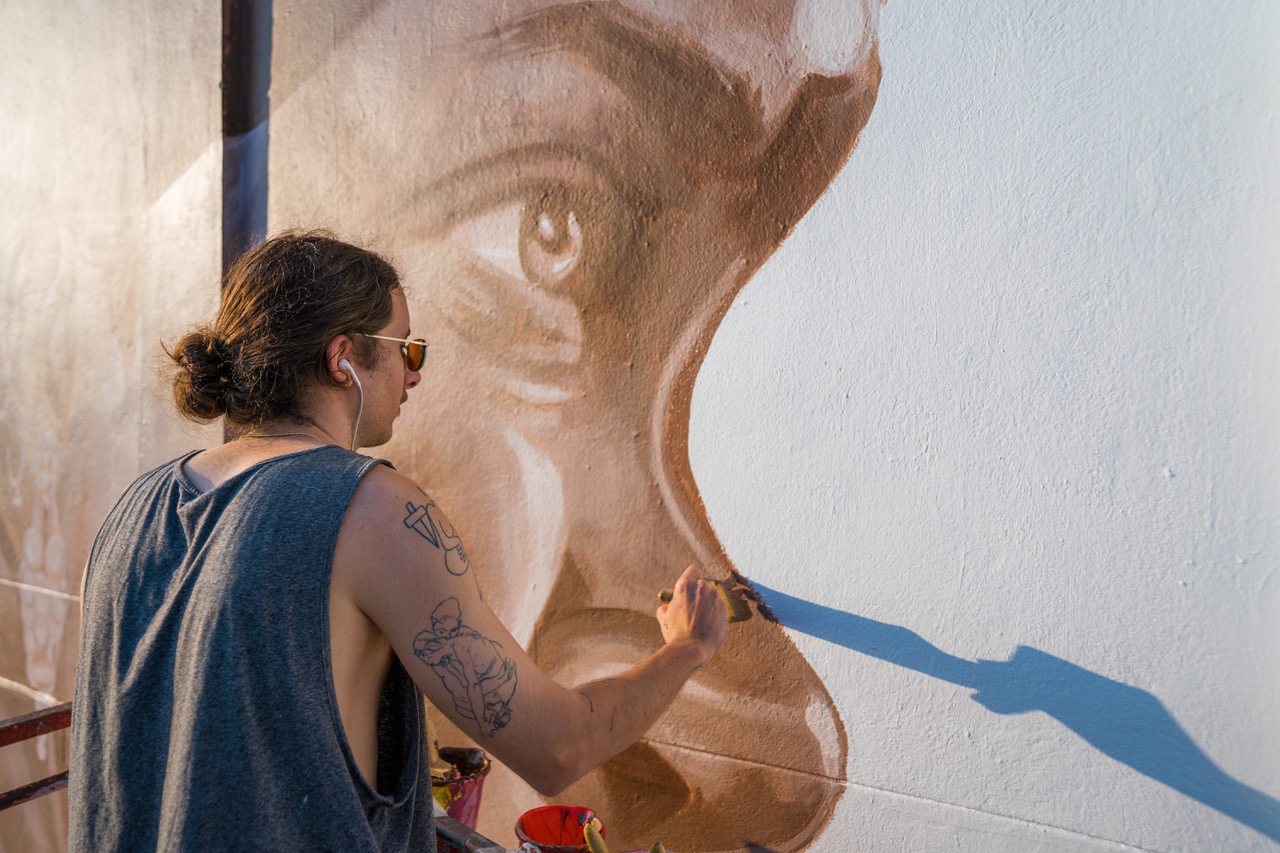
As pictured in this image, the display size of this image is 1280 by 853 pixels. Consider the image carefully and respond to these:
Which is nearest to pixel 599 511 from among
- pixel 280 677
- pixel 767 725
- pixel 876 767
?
pixel 767 725

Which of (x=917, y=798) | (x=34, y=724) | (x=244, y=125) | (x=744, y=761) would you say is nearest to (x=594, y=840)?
(x=744, y=761)

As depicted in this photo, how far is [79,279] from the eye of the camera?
3.37 m

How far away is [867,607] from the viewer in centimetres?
186

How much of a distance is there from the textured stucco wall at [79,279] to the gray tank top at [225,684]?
178 cm

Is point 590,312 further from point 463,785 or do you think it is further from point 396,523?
point 463,785

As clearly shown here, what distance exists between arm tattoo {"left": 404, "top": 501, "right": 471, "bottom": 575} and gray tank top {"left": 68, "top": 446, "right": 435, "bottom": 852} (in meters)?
0.11

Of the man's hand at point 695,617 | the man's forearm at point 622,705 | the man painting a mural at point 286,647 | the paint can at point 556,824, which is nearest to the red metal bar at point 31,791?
the man painting a mural at point 286,647

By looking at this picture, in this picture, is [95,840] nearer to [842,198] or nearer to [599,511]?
[599,511]

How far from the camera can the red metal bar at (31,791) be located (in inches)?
72.9

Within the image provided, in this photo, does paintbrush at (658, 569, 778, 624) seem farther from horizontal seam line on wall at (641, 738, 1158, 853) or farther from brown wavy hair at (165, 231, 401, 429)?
brown wavy hair at (165, 231, 401, 429)

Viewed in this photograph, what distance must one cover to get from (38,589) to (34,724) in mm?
1961

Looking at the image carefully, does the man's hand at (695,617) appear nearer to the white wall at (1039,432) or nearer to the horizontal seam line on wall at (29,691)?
the white wall at (1039,432)

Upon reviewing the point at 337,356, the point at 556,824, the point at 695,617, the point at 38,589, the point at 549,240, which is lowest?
the point at 556,824

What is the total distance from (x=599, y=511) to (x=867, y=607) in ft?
2.57
